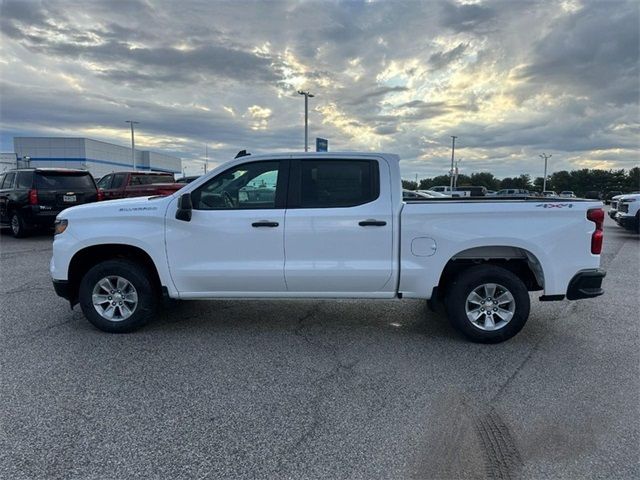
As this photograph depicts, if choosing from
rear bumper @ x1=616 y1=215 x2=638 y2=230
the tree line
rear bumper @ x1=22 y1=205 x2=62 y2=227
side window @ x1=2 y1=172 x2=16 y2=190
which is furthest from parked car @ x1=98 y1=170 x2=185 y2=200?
the tree line

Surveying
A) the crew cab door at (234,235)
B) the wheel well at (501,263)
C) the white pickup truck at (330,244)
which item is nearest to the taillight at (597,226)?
the white pickup truck at (330,244)

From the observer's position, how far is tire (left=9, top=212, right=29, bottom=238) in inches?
464

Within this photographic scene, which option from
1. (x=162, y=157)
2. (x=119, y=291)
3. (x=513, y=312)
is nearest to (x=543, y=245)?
(x=513, y=312)

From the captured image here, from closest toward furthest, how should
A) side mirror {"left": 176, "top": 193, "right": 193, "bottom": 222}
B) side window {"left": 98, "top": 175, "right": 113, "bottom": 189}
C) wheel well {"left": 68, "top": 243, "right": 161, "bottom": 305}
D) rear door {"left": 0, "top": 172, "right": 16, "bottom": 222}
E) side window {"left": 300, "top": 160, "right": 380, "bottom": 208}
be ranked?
side mirror {"left": 176, "top": 193, "right": 193, "bottom": 222}
side window {"left": 300, "top": 160, "right": 380, "bottom": 208}
wheel well {"left": 68, "top": 243, "right": 161, "bottom": 305}
rear door {"left": 0, "top": 172, "right": 16, "bottom": 222}
side window {"left": 98, "top": 175, "right": 113, "bottom": 189}

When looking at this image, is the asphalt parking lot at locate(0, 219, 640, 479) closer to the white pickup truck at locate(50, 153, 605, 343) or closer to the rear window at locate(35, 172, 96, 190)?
the white pickup truck at locate(50, 153, 605, 343)

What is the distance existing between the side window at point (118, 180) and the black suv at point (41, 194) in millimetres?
2617

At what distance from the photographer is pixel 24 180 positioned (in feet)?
38.3

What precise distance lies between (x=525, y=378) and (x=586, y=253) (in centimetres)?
153

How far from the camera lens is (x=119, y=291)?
483cm

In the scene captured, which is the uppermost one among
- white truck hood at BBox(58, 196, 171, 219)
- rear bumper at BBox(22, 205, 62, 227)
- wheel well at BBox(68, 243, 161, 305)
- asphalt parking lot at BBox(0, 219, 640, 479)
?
white truck hood at BBox(58, 196, 171, 219)

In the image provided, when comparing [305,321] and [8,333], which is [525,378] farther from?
[8,333]

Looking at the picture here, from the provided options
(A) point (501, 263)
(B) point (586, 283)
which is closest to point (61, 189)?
(A) point (501, 263)

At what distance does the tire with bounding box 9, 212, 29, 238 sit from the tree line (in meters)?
77.2

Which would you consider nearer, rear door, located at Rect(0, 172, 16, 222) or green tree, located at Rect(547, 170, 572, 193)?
rear door, located at Rect(0, 172, 16, 222)
